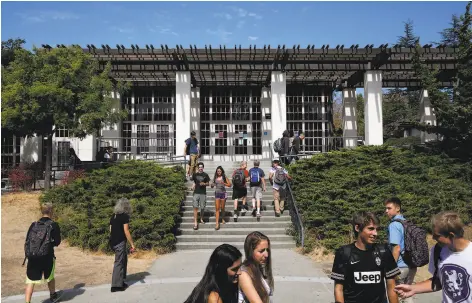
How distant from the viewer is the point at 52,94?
13648mm

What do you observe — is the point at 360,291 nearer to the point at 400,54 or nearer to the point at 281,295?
the point at 281,295

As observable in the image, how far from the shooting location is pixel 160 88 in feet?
79.8

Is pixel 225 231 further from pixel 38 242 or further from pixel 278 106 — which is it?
pixel 278 106

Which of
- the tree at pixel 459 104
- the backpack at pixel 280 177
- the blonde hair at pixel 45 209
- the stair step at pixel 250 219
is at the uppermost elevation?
the tree at pixel 459 104

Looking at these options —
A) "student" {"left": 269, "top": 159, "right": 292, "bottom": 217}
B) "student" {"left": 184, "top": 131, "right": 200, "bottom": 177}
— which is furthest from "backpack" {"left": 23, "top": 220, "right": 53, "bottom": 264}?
"student" {"left": 184, "top": 131, "right": 200, "bottom": 177}

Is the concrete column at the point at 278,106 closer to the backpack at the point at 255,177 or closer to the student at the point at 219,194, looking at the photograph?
the backpack at the point at 255,177

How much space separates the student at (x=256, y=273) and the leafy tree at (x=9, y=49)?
20.9 m

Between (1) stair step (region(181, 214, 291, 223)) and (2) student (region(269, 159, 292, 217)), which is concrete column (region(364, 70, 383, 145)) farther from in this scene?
(1) stair step (region(181, 214, 291, 223))

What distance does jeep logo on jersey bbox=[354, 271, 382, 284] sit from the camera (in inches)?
144

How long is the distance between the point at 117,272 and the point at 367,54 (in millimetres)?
16769

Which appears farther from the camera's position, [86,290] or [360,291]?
[86,290]

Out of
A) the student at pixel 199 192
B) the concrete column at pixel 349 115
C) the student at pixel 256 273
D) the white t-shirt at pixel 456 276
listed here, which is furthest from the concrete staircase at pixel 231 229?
the concrete column at pixel 349 115

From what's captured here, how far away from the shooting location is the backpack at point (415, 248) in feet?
15.7

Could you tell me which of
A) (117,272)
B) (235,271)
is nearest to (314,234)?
(117,272)
